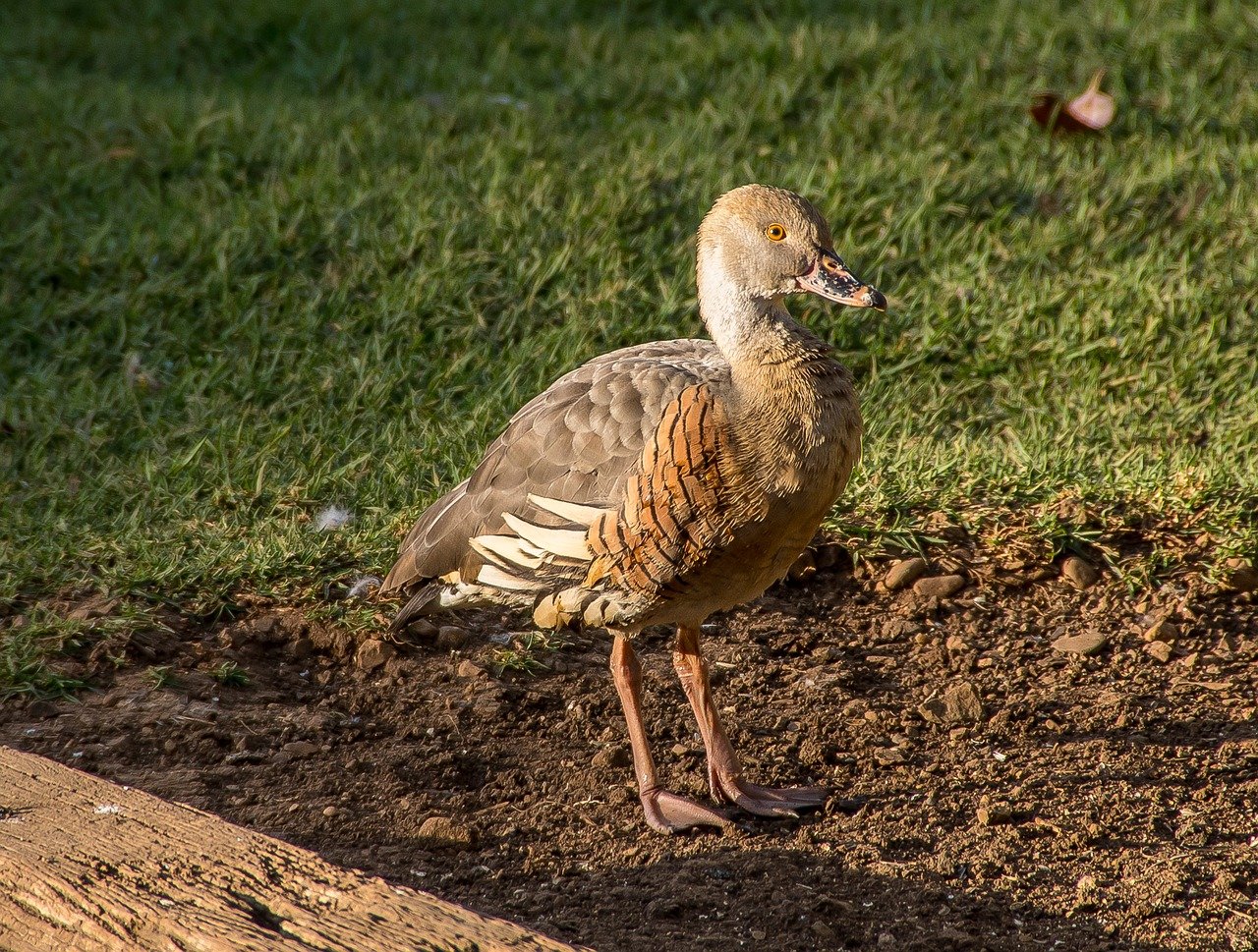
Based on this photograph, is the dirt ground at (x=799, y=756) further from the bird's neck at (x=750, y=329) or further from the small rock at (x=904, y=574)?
the bird's neck at (x=750, y=329)

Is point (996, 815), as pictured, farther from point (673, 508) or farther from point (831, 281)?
point (831, 281)

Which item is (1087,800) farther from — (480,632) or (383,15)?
(383,15)

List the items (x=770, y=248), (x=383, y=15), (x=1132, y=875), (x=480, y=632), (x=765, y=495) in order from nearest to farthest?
(x=1132, y=875) → (x=765, y=495) → (x=770, y=248) → (x=480, y=632) → (x=383, y=15)

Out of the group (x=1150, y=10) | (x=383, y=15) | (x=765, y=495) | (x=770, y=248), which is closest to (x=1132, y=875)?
(x=765, y=495)

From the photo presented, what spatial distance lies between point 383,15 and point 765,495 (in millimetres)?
6232

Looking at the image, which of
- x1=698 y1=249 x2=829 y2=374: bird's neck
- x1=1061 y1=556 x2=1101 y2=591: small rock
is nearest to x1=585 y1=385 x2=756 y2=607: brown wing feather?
x1=698 y1=249 x2=829 y2=374: bird's neck

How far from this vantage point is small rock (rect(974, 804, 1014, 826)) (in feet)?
11.9

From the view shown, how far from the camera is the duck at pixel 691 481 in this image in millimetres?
3613

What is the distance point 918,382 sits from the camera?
5.78 m

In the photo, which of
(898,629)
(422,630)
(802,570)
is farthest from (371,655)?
(898,629)

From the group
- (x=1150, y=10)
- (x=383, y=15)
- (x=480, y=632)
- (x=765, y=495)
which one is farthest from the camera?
(x=383, y=15)

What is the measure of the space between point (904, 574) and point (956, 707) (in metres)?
0.63

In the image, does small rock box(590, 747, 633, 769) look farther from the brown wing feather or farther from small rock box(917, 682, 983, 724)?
small rock box(917, 682, 983, 724)

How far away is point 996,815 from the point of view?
3.62 metres
